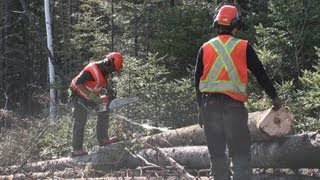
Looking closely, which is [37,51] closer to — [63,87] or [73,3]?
[73,3]

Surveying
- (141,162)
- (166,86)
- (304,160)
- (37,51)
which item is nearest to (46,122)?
(166,86)

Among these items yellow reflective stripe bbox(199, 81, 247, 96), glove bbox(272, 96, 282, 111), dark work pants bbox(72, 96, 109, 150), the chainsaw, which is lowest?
dark work pants bbox(72, 96, 109, 150)

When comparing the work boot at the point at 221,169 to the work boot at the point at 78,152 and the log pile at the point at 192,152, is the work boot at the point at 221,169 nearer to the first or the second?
the log pile at the point at 192,152

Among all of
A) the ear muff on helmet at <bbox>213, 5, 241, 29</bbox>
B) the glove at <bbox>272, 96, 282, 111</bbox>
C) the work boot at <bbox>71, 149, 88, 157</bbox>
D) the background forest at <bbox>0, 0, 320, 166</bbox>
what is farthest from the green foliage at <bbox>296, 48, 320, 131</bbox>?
the work boot at <bbox>71, 149, 88, 157</bbox>

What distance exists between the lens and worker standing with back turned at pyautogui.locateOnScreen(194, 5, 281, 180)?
489cm

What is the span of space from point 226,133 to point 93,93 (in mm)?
4373

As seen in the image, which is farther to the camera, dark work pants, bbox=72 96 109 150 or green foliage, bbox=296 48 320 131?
dark work pants, bbox=72 96 109 150

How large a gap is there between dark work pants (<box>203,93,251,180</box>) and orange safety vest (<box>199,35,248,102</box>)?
89 millimetres

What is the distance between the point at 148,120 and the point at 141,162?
2.93 m

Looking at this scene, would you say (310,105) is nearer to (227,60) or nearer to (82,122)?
(227,60)

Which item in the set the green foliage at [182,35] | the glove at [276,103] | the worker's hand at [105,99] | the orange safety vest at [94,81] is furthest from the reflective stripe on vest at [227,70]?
the green foliage at [182,35]

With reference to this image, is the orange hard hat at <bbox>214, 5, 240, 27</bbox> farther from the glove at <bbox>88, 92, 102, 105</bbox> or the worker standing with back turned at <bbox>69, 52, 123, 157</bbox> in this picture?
the glove at <bbox>88, 92, 102, 105</bbox>

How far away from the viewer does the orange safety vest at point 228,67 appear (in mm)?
4910

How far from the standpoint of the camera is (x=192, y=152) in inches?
279
